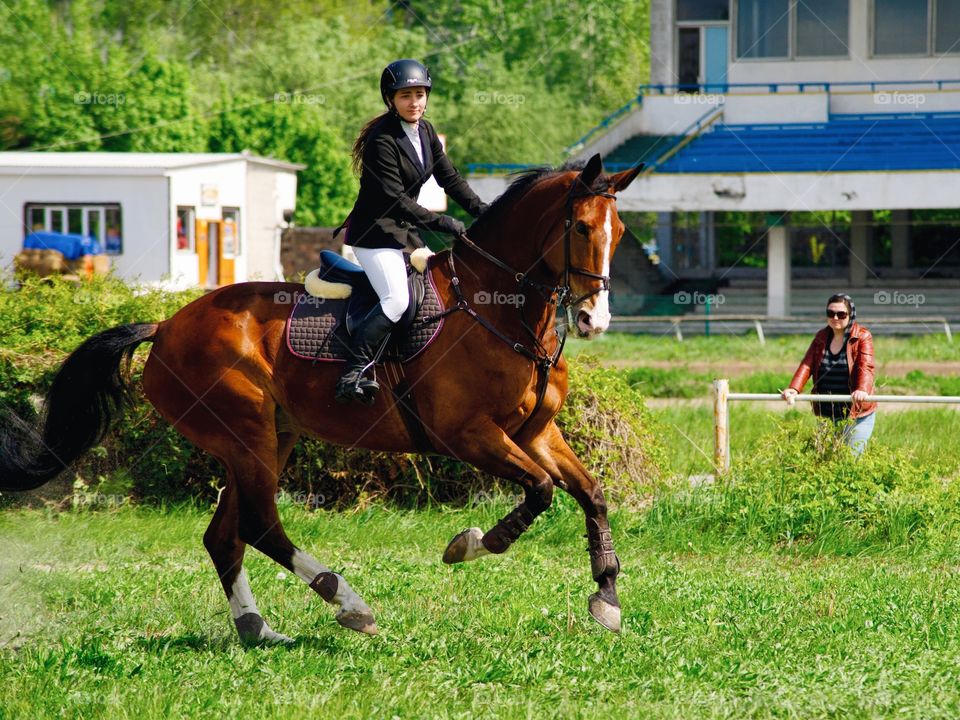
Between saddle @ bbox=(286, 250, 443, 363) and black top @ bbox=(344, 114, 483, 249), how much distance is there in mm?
210

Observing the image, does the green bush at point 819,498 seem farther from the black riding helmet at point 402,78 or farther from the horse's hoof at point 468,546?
the black riding helmet at point 402,78

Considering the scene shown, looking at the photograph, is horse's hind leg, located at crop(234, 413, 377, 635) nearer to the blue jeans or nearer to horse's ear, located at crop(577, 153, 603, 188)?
horse's ear, located at crop(577, 153, 603, 188)

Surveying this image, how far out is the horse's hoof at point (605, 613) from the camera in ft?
23.2

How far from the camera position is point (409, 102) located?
24.6 ft

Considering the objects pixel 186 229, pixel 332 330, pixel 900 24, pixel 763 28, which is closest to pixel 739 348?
pixel 186 229

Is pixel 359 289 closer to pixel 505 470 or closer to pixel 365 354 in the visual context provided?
pixel 365 354

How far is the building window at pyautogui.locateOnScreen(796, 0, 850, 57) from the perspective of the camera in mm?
35844

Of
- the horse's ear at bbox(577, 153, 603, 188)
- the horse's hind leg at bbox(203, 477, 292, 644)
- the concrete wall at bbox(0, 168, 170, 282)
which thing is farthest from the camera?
the concrete wall at bbox(0, 168, 170, 282)

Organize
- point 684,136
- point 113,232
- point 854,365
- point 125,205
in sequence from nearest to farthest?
point 854,365
point 125,205
point 113,232
point 684,136

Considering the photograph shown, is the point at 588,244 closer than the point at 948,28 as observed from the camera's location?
Yes

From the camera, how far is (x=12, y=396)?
11.1 metres

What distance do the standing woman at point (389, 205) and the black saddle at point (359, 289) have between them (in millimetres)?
55

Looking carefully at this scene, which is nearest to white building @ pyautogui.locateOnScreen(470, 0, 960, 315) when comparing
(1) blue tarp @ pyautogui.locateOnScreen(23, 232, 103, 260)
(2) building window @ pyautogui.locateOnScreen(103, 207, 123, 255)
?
(2) building window @ pyautogui.locateOnScreen(103, 207, 123, 255)

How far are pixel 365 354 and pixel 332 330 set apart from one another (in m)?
Result: 0.35
